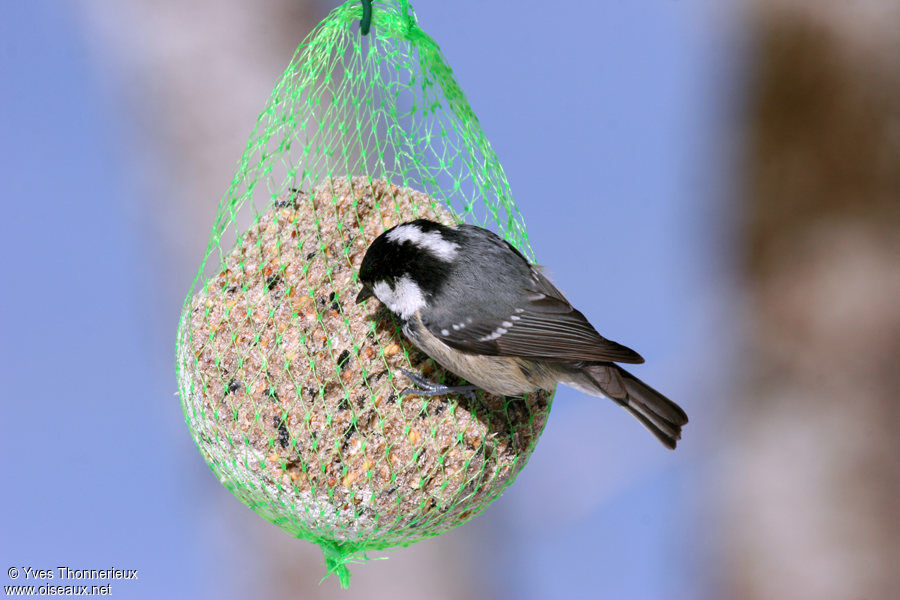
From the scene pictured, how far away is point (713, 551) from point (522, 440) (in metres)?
2.99

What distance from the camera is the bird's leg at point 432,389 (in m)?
2.31

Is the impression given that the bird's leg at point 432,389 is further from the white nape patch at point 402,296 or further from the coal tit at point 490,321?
the white nape patch at point 402,296

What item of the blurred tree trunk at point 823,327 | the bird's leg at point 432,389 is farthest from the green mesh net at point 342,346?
the blurred tree trunk at point 823,327

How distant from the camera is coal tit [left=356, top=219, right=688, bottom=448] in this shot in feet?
7.52

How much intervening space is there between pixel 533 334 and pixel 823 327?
3017 millimetres

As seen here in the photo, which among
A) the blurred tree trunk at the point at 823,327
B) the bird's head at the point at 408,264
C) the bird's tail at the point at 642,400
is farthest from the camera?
the blurred tree trunk at the point at 823,327

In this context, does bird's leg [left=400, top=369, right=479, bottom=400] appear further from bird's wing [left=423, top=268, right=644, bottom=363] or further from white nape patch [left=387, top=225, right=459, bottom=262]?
white nape patch [left=387, top=225, right=459, bottom=262]

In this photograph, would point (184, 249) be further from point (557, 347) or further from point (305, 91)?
point (557, 347)

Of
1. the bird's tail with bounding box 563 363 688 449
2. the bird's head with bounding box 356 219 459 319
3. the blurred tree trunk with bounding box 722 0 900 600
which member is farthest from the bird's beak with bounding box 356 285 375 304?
the blurred tree trunk with bounding box 722 0 900 600

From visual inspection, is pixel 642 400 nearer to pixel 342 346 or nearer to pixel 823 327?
pixel 342 346

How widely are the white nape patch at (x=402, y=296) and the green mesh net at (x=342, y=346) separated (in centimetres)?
11

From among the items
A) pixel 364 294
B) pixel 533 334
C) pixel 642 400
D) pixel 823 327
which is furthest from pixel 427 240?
pixel 823 327

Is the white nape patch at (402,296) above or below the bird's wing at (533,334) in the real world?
above

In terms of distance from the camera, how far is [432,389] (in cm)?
232
